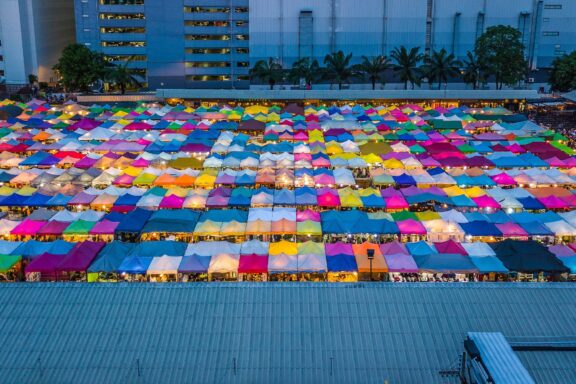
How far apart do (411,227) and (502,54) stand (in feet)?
133

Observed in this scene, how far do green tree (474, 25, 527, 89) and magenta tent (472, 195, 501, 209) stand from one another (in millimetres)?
35430

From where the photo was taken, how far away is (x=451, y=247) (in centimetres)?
2366

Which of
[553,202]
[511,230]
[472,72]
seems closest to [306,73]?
[472,72]

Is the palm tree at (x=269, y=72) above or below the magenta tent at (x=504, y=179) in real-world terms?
above

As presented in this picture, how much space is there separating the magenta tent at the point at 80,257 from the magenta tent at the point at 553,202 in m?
19.9

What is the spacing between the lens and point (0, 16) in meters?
70.4

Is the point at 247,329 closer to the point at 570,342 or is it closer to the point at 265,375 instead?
the point at 265,375

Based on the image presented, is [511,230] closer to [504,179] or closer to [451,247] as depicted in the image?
[451,247]

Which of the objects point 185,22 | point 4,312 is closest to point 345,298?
point 4,312

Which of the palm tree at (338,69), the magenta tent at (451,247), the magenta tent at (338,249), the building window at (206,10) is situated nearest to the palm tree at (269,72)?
the palm tree at (338,69)

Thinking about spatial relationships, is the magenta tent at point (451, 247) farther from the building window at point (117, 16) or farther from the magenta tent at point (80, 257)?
the building window at point (117, 16)

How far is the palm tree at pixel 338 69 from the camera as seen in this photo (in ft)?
205

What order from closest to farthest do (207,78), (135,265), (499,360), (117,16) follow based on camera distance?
1. (499,360)
2. (135,265)
3. (117,16)
4. (207,78)

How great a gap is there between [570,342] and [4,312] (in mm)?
13493
